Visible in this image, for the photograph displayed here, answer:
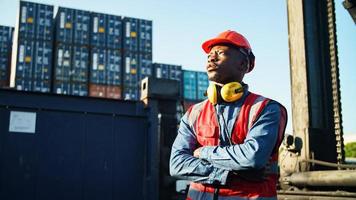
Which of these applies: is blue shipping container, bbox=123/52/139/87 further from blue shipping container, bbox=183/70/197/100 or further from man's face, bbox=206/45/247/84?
man's face, bbox=206/45/247/84

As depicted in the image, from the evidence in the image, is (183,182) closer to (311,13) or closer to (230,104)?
(311,13)

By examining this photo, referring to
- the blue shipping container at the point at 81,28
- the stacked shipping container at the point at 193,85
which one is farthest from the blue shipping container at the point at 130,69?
the stacked shipping container at the point at 193,85

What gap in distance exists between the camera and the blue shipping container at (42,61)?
27.5 metres

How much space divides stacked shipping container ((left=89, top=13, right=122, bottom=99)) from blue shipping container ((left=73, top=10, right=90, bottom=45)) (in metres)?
0.40

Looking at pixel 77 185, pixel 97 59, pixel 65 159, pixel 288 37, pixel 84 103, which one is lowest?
pixel 77 185

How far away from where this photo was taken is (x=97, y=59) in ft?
96.8

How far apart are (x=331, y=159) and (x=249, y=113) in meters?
3.45

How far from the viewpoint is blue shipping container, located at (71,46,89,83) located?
2840 centimetres

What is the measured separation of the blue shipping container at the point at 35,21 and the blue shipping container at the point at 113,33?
4430 mm

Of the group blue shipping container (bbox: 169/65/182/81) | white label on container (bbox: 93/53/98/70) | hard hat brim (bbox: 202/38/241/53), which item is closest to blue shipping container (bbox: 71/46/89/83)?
white label on container (bbox: 93/53/98/70)

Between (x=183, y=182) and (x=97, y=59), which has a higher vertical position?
(x=97, y=59)

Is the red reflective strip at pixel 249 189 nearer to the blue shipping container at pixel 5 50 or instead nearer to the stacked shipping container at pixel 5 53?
the stacked shipping container at pixel 5 53

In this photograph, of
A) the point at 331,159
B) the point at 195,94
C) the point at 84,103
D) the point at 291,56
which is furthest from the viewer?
the point at 195,94

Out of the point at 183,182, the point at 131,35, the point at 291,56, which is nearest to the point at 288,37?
the point at 291,56
